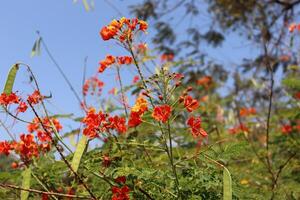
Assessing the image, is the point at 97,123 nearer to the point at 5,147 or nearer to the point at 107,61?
the point at 107,61

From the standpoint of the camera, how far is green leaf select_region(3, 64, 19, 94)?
2045 millimetres

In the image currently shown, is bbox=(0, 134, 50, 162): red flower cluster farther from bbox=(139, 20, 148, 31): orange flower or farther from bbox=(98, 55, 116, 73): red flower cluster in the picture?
bbox=(139, 20, 148, 31): orange flower

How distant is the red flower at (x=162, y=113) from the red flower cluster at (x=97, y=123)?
355 millimetres

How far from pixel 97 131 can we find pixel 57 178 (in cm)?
66

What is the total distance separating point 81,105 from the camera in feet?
10.9

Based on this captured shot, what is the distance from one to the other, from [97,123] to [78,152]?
15cm

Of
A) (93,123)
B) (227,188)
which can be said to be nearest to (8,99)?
(93,123)

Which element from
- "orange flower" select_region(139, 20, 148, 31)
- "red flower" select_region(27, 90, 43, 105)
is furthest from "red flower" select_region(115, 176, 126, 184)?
"orange flower" select_region(139, 20, 148, 31)

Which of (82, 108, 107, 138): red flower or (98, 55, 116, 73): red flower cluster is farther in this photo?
(98, 55, 116, 73): red flower cluster

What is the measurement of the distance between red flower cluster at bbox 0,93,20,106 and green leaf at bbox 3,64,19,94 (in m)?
0.02

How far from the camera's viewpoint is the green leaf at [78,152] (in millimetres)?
1806

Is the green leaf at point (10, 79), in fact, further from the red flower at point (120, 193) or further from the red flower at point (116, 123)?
the red flower at point (120, 193)

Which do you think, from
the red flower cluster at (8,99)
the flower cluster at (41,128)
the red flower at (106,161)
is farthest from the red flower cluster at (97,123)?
the flower cluster at (41,128)

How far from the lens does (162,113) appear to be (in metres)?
1.65
